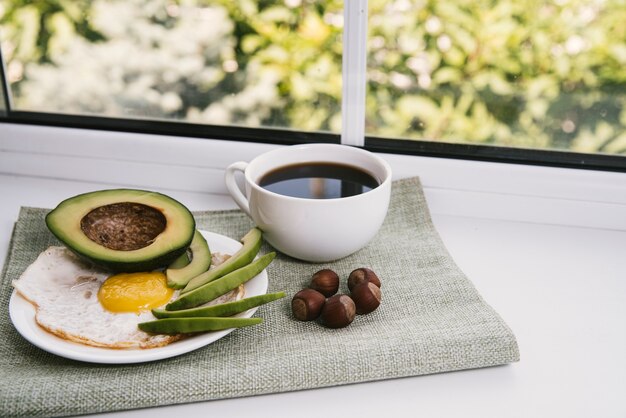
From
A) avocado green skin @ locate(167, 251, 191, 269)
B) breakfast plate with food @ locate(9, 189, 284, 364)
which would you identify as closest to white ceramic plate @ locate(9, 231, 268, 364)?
breakfast plate with food @ locate(9, 189, 284, 364)

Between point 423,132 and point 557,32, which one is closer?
point 557,32

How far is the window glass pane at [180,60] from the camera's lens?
1095mm

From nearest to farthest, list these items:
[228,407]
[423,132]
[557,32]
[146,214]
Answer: [228,407], [146,214], [557,32], [423,132]

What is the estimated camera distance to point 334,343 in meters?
0.77

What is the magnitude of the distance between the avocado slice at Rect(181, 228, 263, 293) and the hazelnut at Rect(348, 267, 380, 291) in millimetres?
124

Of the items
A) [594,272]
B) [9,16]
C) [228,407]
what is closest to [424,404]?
[228,407]

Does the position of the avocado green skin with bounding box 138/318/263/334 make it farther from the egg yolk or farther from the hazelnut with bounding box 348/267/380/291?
the hazelnut with bounding box 348/267/380/291

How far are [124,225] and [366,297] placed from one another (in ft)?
1.04

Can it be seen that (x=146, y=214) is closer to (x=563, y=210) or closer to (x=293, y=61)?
(x=293, y=61)

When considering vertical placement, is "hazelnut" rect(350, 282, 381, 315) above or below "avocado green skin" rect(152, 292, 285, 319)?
below

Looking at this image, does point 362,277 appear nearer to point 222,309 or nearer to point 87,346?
point 222,309

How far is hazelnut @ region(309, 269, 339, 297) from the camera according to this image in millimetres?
858

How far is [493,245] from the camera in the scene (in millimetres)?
1019

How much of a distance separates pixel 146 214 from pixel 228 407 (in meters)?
0.28
